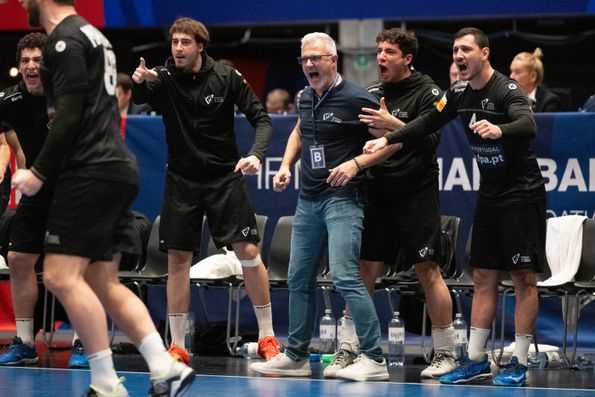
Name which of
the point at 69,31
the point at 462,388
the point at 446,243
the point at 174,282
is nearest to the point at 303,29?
the point at 446,243

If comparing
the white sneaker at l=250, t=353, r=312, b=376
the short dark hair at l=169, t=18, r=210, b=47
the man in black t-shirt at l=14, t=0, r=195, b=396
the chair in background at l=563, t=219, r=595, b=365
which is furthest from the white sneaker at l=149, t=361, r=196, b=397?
the chair in background at l=563, t=219, r=595, b=365

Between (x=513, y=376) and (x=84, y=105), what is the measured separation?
3.17 m

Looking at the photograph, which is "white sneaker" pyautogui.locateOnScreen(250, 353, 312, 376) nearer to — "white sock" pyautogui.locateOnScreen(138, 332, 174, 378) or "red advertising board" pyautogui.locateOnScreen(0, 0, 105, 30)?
"white sock" pyautogui.locateOnScreen(138, 332, 174, 378)

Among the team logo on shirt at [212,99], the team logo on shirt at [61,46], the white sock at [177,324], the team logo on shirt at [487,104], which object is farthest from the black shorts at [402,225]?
the team logo on shirt at [61,46]

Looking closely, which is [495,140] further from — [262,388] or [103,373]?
[103,373]

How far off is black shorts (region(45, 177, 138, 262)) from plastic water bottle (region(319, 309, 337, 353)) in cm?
358

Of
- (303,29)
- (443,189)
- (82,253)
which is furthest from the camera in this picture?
(303,29)

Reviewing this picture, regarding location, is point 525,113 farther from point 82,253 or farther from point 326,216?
point 82,253

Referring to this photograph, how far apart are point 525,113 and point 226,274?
300 cm

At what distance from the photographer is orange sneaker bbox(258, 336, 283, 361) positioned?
7.69 meters

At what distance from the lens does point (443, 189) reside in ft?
30.3

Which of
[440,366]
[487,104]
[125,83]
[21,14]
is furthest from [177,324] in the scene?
[21,14]

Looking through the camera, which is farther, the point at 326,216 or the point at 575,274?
the point at 575,274

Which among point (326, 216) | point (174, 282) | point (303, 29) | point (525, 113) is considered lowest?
point (174, 282)
